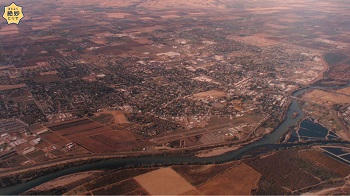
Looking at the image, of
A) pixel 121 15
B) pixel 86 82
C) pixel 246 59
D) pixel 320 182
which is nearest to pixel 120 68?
pixel 86 82

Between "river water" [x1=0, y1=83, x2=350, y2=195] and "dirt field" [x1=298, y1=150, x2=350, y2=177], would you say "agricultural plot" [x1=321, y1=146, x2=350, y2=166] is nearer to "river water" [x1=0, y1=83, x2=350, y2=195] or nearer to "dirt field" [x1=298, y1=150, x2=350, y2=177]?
"dirt field" [x1=298, y1=150, x2=350, y2=177]

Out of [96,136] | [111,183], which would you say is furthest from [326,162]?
[96,136]

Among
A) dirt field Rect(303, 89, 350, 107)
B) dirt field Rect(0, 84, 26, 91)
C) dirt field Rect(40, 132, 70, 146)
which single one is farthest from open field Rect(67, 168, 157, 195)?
dirt field Rect(0, 84, 26, 91)

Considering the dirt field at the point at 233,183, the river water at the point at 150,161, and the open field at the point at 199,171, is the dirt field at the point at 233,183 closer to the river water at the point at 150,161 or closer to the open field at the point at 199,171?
the open field at the point at 199,171

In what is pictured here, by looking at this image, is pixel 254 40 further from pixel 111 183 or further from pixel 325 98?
pixel 111 183

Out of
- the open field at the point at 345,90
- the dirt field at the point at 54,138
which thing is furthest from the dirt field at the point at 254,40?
the dirt field at the point at 54,138

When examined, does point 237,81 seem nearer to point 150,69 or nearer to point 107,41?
point 150,69
